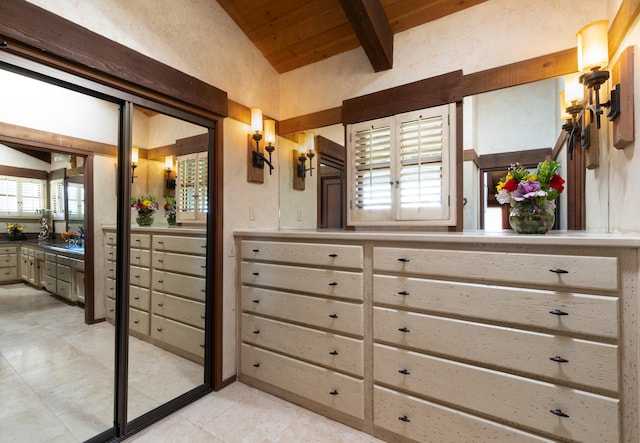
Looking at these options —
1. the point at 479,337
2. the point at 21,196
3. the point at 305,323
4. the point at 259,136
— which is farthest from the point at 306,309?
the point at 21,196

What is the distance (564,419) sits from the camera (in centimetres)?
130

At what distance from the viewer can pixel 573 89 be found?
1.68m

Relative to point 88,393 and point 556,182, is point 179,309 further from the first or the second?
point 556,182

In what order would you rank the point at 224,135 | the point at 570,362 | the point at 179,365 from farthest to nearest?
the point at 224,135
the point at 179,365
the point at 570,362

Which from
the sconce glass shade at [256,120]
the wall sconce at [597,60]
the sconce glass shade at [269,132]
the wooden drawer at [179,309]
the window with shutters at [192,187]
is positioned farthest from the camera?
the sconce glass shade at [269,132]

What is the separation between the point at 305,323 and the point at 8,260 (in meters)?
1.68

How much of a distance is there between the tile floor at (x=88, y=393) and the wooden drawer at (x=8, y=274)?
1.9 inches

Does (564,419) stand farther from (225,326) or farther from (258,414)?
(225,326)

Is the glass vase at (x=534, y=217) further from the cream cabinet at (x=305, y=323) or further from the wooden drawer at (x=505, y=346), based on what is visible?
the cream cabinet at (x=305, y=323)

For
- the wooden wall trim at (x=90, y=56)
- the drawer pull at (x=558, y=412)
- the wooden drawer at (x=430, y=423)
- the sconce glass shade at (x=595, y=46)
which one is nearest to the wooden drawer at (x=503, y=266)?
the drawer pull at (x=558, y=412)

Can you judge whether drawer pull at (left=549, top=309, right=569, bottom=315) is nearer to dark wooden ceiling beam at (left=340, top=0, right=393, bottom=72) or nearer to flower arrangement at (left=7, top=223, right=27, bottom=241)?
dark wooden ceiling beam at (left=340, top=0, right=393, bottom=72)

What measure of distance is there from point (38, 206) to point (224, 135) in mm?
1237

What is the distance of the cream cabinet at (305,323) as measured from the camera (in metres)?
1.85

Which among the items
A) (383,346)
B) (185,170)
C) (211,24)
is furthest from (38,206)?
(383,346)
